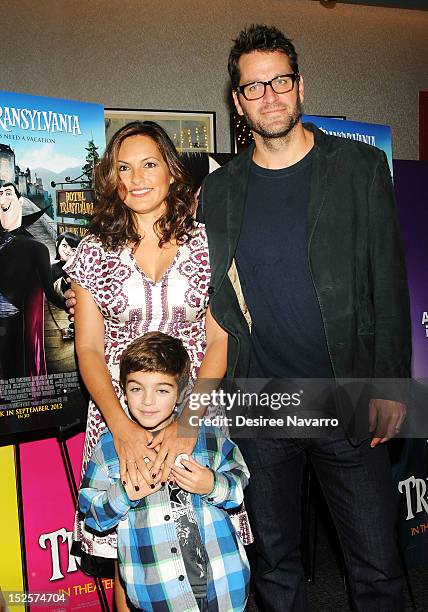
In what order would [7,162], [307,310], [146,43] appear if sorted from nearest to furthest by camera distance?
[307,310] < [7,162] < [146,43]

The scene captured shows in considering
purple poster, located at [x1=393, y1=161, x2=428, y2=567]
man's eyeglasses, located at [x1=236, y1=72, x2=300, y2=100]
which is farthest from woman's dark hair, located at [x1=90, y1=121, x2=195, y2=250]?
purple poster, located at [x1=393, y1=161, x2=428, y2=567]

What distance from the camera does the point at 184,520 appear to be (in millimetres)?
1974

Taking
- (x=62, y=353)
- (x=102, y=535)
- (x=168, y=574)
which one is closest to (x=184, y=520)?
(x=168, y=574)

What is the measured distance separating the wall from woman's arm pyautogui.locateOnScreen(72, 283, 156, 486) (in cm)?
215

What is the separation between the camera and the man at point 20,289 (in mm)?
2539

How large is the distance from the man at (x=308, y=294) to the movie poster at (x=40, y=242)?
72 cm

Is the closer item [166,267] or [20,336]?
[166,267]

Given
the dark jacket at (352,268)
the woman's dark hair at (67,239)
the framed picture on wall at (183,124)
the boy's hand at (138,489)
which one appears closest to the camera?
the boy's hand at (138,489)

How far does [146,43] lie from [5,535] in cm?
267

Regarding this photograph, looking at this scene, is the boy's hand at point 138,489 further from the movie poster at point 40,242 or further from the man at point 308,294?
the movie poster at point 40,242

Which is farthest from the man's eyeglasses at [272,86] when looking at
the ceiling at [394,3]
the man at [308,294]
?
the ceiling at [394,3]

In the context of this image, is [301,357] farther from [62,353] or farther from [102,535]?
[62,353]

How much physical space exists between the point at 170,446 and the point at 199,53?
2931mm
